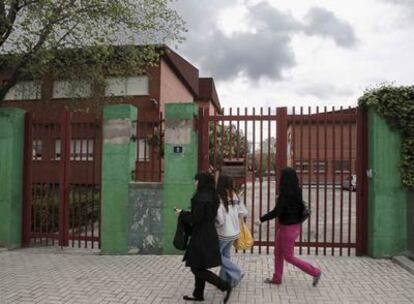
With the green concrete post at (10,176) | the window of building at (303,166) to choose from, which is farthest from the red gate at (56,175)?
the window of building at (303,166)

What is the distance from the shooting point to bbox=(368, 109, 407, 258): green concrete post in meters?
8.41

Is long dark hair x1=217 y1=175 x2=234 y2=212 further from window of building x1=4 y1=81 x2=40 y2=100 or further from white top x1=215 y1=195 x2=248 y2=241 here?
window of building x1=4 y1=81 x2=40 y2=100

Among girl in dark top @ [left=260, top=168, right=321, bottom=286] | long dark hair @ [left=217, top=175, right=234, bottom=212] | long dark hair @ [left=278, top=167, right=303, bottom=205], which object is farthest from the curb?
long dark hair @ [left=217, top=175, right=234, bottom=212]

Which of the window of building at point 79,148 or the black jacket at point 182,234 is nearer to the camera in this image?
the black jacket at point 182,234

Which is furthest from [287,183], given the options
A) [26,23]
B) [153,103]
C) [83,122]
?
[153,103]

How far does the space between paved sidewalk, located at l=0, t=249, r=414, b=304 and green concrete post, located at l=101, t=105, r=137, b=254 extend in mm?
440

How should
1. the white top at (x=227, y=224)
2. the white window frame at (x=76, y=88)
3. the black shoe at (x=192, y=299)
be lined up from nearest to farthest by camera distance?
the black shoe at (x=192, y=299) < the white top at (x=227, y=224) < the white window frame at (x=76, y=88)

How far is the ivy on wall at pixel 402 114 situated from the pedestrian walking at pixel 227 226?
3759mm

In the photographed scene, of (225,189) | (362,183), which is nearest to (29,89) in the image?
(225,189)

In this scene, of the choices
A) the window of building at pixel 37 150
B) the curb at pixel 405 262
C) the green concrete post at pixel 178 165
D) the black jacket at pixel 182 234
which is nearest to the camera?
the black jacket at pixel 182 234

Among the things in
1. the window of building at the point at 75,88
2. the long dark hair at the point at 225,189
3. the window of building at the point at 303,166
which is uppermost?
the window of building at the point at 75,88

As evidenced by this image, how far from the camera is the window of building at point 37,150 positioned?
33.0 feet

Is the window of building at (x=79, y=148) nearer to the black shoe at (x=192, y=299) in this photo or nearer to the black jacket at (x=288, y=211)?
the black shoe at (x=192, y=299)

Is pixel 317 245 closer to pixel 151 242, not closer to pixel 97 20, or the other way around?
pixel 151 242
